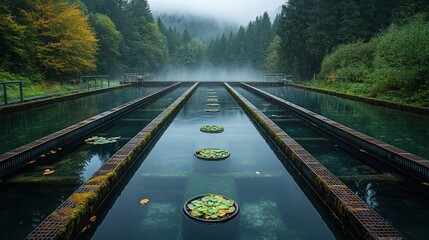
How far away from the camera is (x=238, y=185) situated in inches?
202

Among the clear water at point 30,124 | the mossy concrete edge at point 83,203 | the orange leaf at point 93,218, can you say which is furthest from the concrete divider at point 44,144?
the orange leaf at point 93,218

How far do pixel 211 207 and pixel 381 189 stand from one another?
2.97 m

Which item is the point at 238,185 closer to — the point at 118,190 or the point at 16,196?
the point at 118,190

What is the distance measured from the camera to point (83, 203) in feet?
12.3

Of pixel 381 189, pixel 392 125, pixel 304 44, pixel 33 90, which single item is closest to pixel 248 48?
pixel 304 44

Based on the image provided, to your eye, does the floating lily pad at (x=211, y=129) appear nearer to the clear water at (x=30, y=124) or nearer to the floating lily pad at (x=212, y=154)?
the floating lily pad at (x=212, y=154)

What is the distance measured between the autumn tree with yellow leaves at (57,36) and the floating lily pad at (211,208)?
26403mm

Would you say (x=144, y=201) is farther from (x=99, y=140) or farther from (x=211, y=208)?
(x=99, y=140)

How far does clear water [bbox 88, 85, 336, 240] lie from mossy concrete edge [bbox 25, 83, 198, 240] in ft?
0.68

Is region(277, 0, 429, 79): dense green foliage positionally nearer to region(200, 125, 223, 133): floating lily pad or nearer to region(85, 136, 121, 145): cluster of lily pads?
region(200, 125, 223, 133): floating lily pad

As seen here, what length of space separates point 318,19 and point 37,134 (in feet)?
123

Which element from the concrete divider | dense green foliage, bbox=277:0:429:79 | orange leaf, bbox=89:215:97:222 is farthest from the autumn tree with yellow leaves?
dense green foliage, bbox=277:0:429:79

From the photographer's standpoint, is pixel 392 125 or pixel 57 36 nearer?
pixel 392 125

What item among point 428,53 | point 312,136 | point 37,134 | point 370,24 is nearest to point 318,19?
point 370,24
